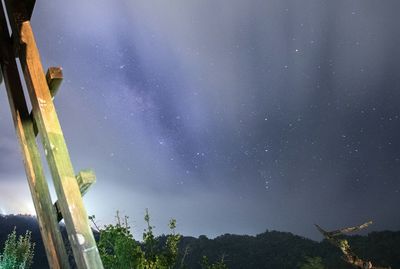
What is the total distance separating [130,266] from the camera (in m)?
20.1

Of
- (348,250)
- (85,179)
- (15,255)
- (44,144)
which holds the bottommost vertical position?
(348,250)

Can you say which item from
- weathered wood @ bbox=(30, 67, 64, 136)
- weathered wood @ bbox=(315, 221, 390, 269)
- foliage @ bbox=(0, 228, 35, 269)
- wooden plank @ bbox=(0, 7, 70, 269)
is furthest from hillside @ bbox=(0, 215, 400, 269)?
weathered wood @ bbox=(30, 67, 64, 136)

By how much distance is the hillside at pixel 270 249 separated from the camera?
104 metres

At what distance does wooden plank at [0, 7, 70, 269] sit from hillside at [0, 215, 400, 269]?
9188 centimetres

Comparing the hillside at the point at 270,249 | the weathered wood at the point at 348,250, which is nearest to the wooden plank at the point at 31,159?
the weathered wood at the point at 348,250

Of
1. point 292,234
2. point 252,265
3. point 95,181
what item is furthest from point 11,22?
point 292,234

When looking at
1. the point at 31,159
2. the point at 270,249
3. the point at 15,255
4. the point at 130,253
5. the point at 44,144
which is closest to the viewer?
the point at 44,144

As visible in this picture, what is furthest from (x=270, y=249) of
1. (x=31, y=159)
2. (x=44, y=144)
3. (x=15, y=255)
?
(x=44, y=144)

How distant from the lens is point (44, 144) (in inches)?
121

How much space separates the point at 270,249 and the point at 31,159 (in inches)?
5665

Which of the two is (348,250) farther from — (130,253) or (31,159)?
(130,253)

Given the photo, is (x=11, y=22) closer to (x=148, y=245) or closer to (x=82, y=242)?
(x=82, y=242)

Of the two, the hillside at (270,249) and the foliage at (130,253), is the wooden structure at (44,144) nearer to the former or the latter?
the foliage at (130,253)

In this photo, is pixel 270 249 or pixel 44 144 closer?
pixel 44 144
